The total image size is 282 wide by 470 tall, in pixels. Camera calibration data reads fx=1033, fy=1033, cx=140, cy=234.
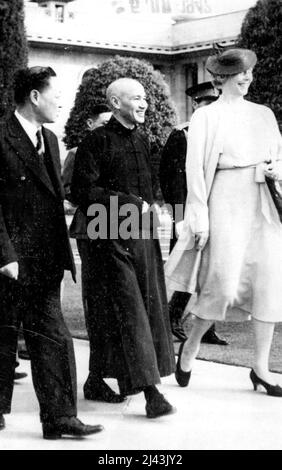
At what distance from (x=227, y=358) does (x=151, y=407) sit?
208cm

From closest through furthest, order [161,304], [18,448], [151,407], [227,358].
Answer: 1. [18,448]
2. [151,407]
3. [161,304]
4. [227,358]

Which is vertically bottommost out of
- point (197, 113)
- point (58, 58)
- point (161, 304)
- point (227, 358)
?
point (227, 358)

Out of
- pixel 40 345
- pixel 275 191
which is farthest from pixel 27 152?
pixel 275 191

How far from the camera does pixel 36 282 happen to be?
17.3ft

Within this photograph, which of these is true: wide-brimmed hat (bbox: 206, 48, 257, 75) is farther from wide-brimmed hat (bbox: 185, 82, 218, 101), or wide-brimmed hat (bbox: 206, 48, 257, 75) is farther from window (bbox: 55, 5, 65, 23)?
window (bbox: 55, 5, 65, 23)

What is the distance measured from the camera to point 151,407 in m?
5.58

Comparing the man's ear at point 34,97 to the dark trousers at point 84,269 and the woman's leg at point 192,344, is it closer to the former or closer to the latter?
the dark trousers at point 84,269

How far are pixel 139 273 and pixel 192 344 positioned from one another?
0.82 metres

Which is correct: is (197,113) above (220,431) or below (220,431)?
above

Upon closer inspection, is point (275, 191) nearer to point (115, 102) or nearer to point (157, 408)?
point (115, 102)

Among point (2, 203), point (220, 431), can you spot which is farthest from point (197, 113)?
point (220, 431)

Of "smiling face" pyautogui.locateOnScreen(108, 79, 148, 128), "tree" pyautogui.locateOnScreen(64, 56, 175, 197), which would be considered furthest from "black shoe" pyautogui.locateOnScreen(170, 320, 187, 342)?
"tree" pyautogui.locateOnScreen(64, 56, 175, 197)

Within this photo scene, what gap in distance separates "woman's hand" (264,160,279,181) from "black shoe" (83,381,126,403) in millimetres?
1563

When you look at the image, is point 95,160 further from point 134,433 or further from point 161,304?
point 134,433
